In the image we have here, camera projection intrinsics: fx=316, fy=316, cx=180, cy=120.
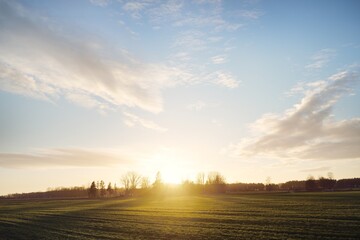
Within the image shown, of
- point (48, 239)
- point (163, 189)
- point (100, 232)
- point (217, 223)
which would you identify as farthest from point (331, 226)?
point (163, 189)

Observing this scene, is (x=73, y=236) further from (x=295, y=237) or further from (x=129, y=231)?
(x=295, y=237)

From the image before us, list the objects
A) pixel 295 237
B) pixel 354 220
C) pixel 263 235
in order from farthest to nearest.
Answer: pixel 354 220
pixel 263 235
pixel 295 237

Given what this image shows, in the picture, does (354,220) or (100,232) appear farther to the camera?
(100,232)

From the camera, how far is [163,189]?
18025 centimetres

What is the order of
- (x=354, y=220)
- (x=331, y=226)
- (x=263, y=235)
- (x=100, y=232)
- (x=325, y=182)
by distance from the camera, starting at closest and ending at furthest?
1. (x=263, y=235)
2. (x=331, y=226)
3. (x=354, y=220)
4. (x=100, y=232)
5. (x=325, y=182)

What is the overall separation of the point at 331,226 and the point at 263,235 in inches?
297

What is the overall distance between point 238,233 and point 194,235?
171 inches

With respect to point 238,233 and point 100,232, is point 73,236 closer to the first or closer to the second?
point 100,232

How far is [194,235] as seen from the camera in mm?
31141

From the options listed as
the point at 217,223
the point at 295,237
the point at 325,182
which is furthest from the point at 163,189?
the point at 295,237

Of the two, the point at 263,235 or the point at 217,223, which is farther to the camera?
the point at 217,223

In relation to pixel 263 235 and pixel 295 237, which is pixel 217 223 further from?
pixel 295 237

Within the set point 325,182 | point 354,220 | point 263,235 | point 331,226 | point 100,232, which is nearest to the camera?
point 263,235

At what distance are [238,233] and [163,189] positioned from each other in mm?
152594
